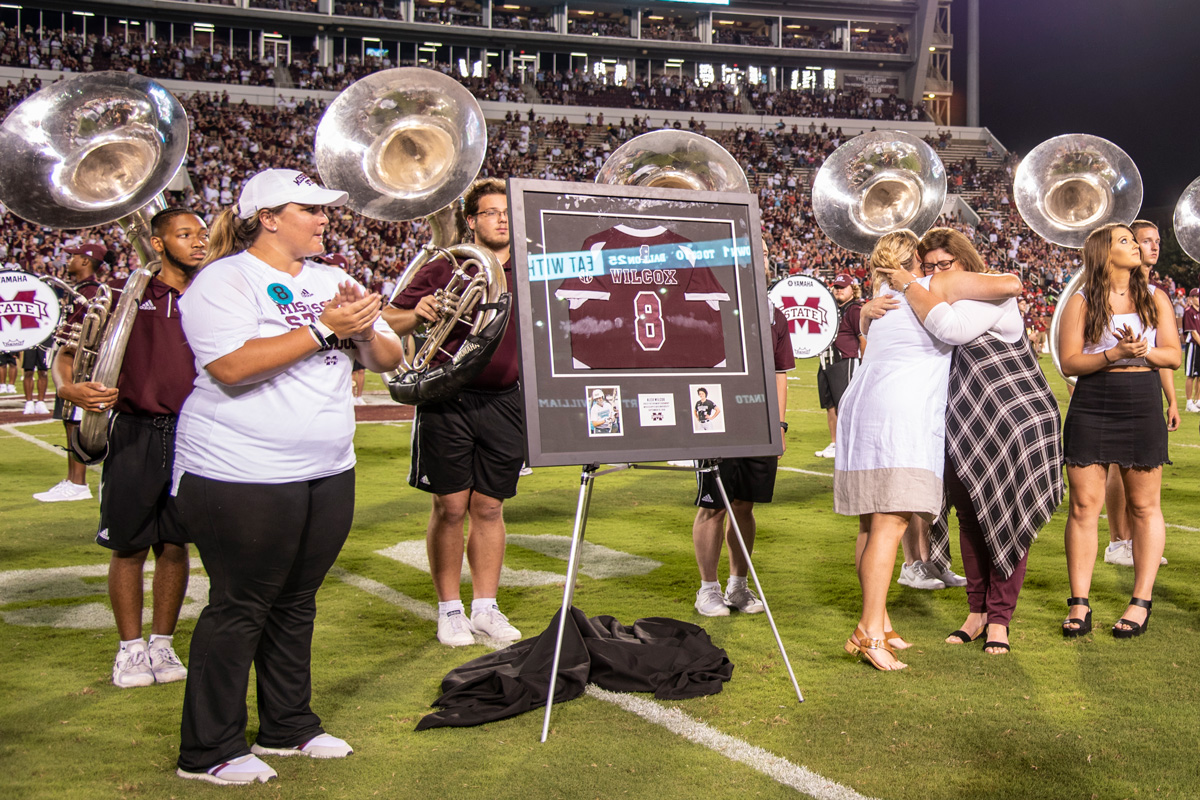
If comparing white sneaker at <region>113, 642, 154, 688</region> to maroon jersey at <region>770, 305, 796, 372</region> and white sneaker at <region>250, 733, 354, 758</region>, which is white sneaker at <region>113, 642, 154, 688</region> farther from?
maroon jersey at <region>770, 305, 796, 372</region>

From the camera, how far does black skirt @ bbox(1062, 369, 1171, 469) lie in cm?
485

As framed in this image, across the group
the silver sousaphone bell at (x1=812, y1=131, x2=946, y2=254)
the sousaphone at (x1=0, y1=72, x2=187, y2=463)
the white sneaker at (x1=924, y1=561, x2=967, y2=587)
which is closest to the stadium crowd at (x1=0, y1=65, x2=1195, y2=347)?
the silver sousaphone bell at (x1=812, y1=131, x2=946, y2=254)

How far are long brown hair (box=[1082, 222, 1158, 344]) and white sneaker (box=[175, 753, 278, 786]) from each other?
3.85 meters

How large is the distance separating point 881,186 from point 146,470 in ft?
21.4

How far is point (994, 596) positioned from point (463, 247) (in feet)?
8.95

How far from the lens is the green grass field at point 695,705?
10.8ft

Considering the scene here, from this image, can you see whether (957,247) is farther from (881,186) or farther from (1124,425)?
(881,186)

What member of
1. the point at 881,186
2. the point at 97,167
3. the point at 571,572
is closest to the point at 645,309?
the point at 571,572

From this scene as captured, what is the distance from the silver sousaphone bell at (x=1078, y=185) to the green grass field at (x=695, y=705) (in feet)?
10.5

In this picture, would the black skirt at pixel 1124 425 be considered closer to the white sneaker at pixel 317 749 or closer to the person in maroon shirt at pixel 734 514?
the person in maroon shirt at pixel 734 514

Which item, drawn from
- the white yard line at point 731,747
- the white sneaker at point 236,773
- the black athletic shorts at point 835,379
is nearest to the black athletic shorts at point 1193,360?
the black athletic shorts at point 835,379

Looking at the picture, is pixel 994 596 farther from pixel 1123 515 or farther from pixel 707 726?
pixel 1123 515

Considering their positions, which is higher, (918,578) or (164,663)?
(164,663)

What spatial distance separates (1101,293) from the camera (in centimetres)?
491
